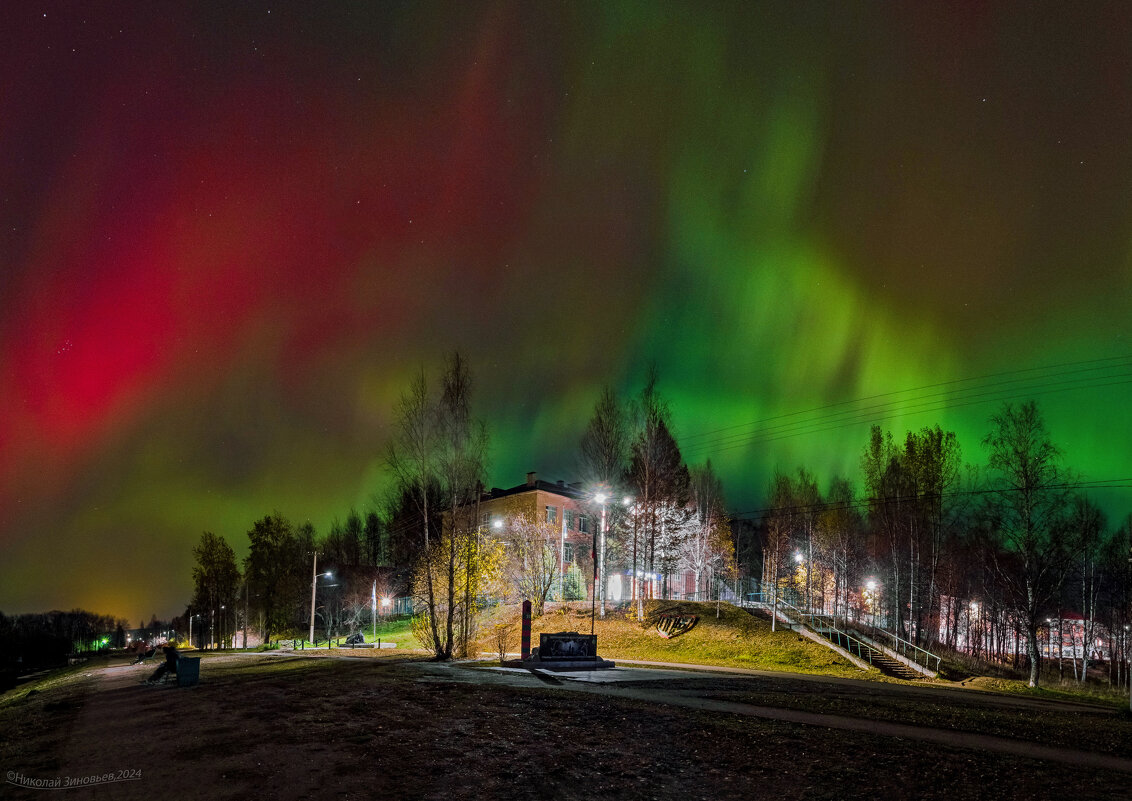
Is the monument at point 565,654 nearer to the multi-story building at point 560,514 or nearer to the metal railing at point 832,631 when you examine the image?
the metal railing at point 832,631

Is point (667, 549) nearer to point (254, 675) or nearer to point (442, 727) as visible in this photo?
point (254, 675)

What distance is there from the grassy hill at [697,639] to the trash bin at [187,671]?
13.7 meters

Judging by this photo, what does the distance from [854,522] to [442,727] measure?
7233 centimetres

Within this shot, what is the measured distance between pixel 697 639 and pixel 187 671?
1095 inches

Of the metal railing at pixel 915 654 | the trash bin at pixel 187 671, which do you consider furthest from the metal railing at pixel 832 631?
the trash bin at pixel 187 671

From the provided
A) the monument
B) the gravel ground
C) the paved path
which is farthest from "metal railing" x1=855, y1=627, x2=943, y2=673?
the gravel ground

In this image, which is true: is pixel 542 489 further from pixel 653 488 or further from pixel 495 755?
pixel 495 755

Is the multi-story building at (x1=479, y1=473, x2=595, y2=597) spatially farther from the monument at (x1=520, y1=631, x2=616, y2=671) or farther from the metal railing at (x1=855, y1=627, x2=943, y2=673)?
the monument at (x1=520, y1=631, x2=616, y2=671)

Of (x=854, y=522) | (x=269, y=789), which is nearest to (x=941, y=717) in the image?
(x=269, y=789)

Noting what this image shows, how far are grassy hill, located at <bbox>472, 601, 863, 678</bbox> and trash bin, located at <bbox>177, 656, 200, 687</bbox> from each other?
45.0 ft

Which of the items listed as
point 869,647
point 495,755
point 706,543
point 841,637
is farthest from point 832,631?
point 495,755

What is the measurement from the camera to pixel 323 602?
75.0 metres

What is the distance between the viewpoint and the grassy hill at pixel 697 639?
36.2m

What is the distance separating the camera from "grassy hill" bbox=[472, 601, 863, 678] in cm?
3619
